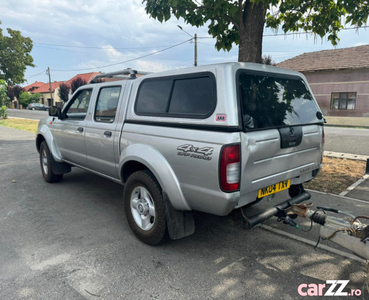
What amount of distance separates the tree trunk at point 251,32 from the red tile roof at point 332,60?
67.2 ft

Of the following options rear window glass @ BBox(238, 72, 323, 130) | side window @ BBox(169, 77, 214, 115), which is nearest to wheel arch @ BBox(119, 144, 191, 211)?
side window @ BBox(169, 77, 214, 115)

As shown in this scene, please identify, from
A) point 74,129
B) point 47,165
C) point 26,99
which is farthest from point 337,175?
point 26,99

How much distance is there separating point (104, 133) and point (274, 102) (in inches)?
89.3

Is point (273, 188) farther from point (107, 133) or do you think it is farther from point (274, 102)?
point (107, 133)

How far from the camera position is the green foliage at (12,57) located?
997 inches

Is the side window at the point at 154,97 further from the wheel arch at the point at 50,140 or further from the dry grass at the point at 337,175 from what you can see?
the dry grass at the point at 337,175

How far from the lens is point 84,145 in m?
4.52

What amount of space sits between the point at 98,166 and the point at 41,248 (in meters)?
1.38

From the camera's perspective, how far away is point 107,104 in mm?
4184

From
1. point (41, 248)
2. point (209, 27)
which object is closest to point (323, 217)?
point (41, 248)

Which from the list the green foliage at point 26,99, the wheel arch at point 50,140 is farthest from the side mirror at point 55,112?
the green foliage at point 26,99

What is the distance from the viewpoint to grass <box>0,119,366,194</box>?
5.48 metres

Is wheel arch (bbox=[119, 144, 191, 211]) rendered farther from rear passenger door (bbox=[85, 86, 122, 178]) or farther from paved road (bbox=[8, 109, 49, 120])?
paved road (bbox=[8, 109, 49, 120])

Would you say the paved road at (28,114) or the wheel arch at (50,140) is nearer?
the wheel arch at (50,140)
